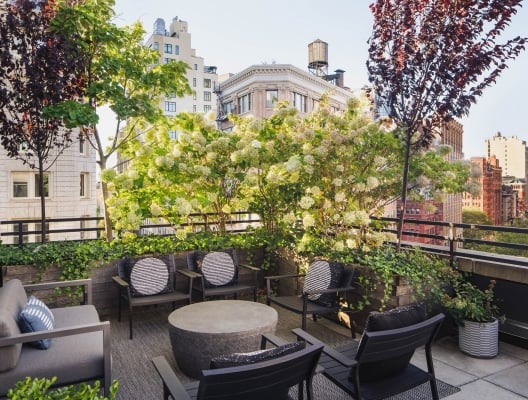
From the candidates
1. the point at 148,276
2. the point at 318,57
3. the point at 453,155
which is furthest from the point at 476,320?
the point at 453,155

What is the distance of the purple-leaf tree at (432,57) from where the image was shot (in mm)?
4812

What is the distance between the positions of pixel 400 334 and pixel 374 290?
226 centimetres

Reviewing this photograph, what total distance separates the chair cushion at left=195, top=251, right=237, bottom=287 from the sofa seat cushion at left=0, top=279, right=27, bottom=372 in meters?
2.66

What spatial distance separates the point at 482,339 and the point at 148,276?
4099 millimetres

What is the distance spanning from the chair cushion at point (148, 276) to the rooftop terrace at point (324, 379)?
47 centimetres

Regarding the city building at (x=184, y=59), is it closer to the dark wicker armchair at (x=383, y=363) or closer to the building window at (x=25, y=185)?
the building window at (x=25, y=185)

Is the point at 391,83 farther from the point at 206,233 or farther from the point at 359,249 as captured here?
the point at 206,233

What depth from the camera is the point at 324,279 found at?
5.32 meters

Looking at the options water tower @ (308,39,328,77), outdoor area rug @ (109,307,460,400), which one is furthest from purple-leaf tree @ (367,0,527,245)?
water tower @ (308,39,328,77)

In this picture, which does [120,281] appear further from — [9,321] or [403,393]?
[403,393]

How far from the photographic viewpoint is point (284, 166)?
6.24 meters

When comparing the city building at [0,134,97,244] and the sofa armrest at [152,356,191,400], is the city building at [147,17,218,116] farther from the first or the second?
the sofa armrest at [152,356,191,400]

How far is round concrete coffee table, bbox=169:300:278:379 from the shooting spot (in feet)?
12.6

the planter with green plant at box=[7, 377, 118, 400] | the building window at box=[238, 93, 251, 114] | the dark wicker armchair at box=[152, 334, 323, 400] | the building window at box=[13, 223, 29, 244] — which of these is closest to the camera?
the planter with green plant at box=[7, 377, 118, 400]
